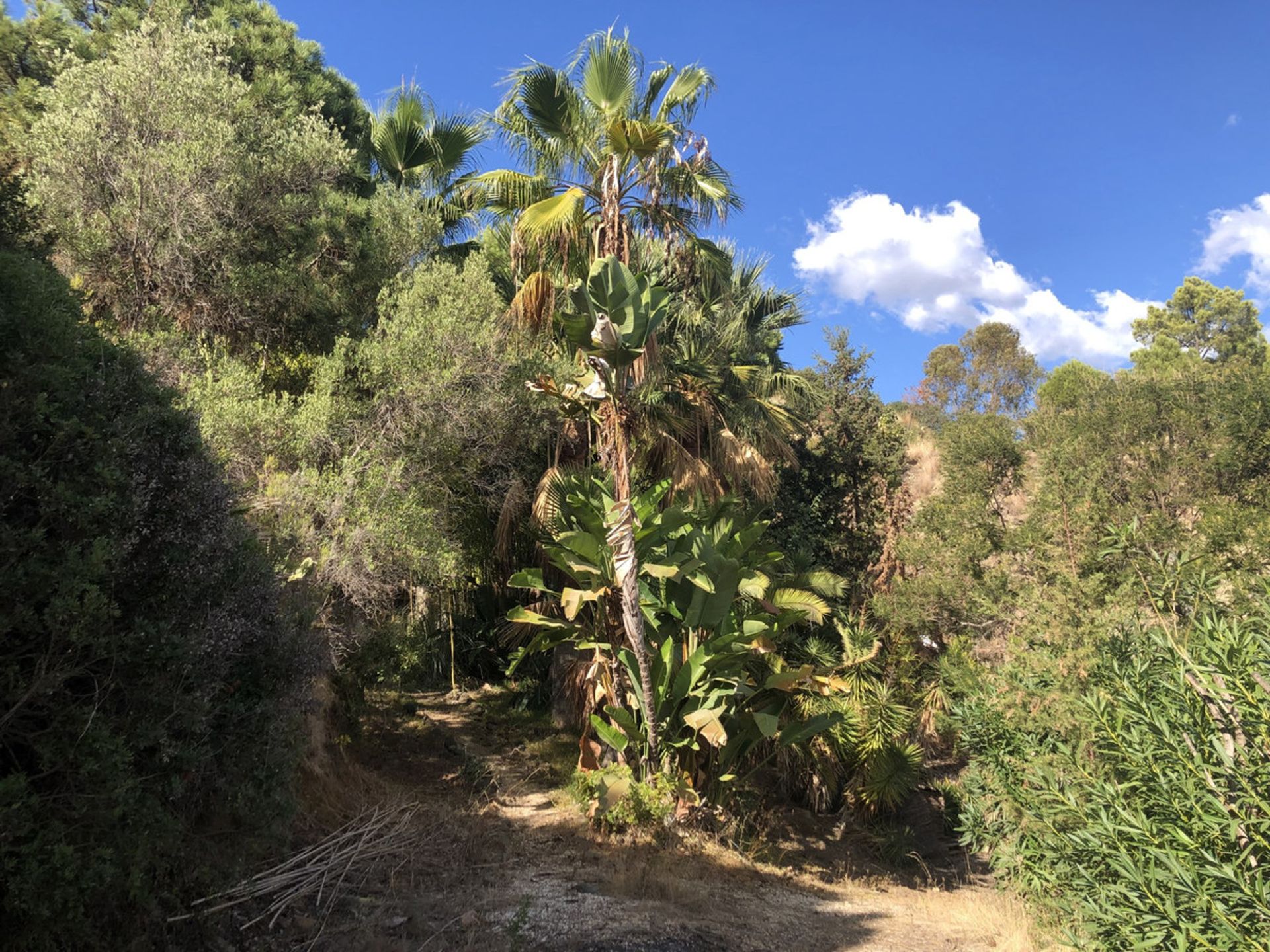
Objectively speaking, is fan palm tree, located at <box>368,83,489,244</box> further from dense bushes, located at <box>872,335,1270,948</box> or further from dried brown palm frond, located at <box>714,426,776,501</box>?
dense bushes, located at <box>872,335,1270,948</box>

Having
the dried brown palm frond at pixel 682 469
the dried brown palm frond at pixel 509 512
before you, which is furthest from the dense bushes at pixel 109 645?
the dried brown palm frond at pixel 682 469

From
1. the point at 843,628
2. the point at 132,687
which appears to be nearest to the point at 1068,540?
the point at 843,628

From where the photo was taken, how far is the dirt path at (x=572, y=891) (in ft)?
20.1

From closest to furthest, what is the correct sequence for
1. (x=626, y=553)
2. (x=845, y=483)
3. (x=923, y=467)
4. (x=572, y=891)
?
(x=572, y=891) < (x=626, y=553) < (x=845, y=483) < (x=923, y=467)

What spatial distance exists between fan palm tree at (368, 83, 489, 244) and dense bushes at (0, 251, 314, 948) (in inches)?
393

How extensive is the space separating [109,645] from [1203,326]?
2027 inches

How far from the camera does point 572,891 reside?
292 inches

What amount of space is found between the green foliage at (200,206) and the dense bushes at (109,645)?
596cm

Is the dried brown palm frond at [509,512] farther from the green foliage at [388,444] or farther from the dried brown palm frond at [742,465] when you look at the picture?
the dried brown palm frond at [742,465]

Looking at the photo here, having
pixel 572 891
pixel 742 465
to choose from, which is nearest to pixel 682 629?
pixel 742 465

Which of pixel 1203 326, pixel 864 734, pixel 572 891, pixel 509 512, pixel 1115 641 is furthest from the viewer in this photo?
pixel 1203 326

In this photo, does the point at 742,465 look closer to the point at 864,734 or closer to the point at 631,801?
the point at 864,734

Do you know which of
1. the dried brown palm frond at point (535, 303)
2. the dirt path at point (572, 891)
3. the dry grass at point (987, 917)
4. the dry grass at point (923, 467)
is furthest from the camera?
the dry grass at point (923, 467)

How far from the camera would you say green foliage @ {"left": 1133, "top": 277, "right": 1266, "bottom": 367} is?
131ft
